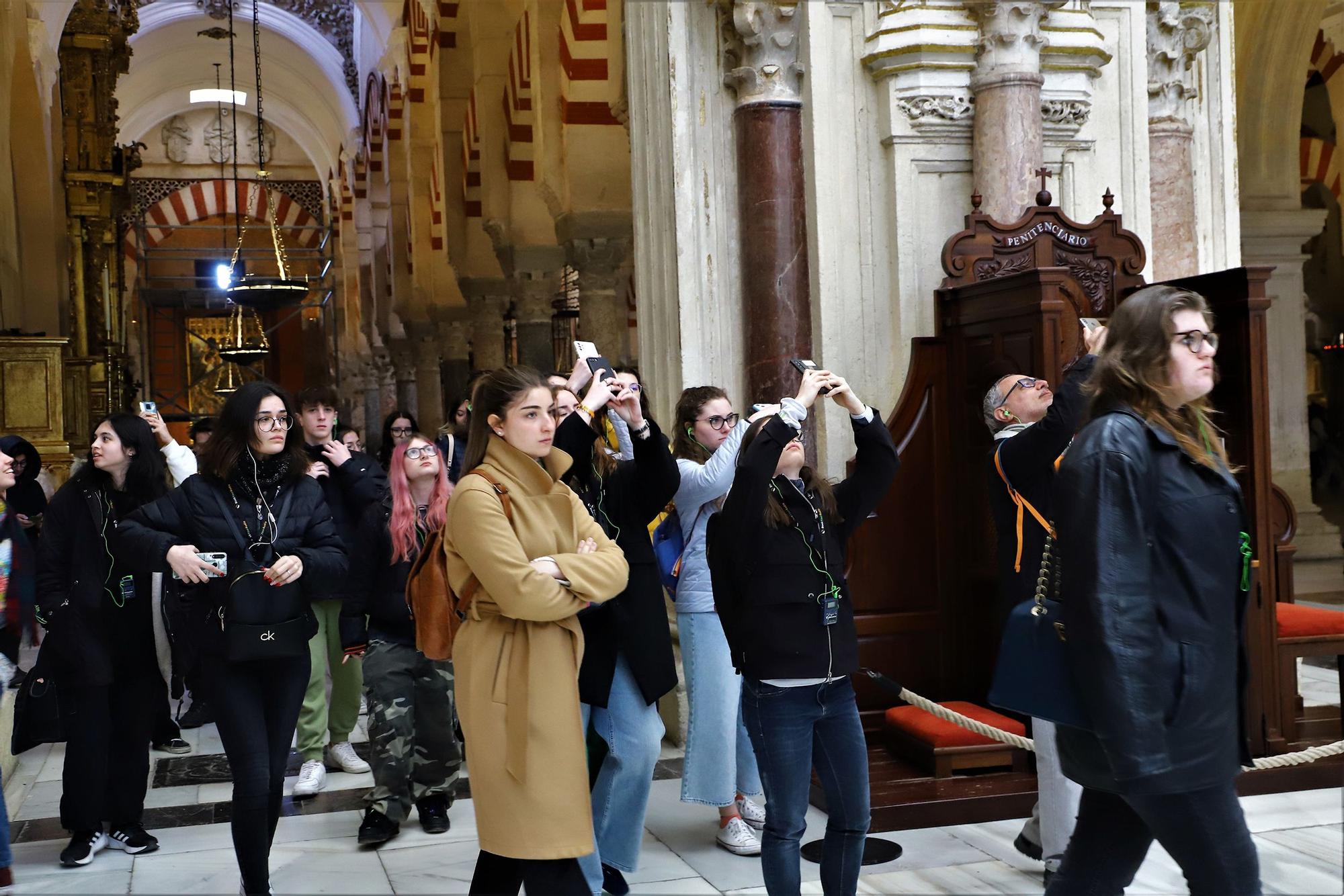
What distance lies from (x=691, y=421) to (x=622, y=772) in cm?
112

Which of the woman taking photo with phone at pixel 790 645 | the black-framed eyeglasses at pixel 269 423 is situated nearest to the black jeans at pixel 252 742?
the black-framed eyeglasses at pixel 269 423

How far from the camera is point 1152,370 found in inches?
92.7

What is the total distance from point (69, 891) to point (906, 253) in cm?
386

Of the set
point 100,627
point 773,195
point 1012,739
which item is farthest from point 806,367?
point 773,195

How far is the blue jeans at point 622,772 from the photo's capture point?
330 centimetres

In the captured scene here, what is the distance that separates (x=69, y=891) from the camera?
158 inches

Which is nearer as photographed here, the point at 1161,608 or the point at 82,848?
the point at 1161,608

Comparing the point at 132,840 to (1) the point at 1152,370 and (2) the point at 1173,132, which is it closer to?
(1) the point at 1152,370

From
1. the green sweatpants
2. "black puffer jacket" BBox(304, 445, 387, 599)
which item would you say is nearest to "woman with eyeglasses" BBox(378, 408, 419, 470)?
the green sweatpants

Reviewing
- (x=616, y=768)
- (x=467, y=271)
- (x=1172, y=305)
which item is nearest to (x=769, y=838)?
(x=616, y=768)

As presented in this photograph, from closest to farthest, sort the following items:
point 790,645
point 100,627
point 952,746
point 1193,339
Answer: point 1193,339, point 790,645, point 100,627, point 952,746

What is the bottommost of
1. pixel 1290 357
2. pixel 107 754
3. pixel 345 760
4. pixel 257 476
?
pixel 345 760

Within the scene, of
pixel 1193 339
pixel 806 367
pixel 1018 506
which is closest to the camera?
pixel 1193 339

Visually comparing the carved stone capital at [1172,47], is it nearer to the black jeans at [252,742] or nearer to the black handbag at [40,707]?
→ the black jeans at [252,742]
